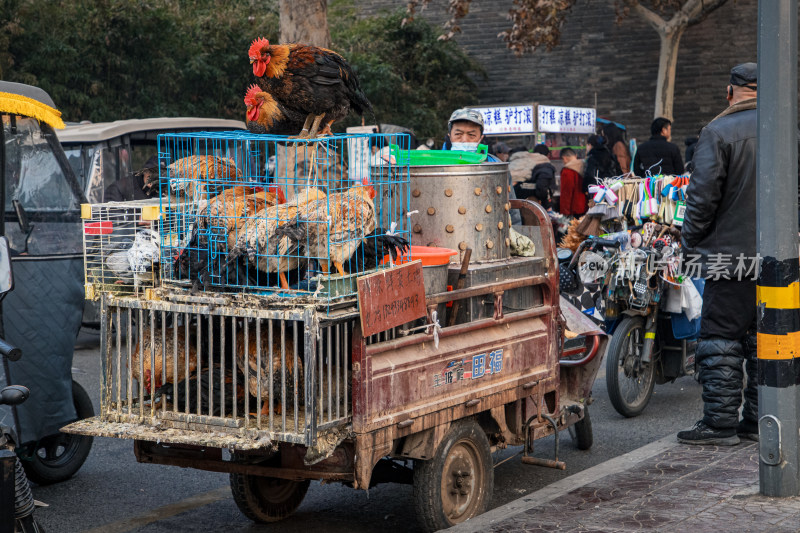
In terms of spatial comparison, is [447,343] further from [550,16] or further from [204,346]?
[550,16]

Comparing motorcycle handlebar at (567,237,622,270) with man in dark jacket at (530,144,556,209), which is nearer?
motorcycle handlebar at (567,237,622,270)

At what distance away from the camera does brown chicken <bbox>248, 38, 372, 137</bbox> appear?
15.8 ft

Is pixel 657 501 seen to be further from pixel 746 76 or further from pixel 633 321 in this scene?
pixel 746 76

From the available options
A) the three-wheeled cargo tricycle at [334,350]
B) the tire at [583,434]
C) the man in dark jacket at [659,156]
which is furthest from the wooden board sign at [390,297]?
the man in dark jacket at [659,156]

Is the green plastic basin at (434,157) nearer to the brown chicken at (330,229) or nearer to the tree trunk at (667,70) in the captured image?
the brown chicken at (330,229)

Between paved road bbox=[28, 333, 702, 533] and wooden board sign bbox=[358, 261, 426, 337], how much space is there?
1.43 m

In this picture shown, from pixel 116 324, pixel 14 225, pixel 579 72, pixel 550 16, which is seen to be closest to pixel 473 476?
pixel 116 324

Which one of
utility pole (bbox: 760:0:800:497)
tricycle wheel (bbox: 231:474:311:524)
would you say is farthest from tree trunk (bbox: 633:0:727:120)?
tricycle wheel (bbox: 231:474:311:524)

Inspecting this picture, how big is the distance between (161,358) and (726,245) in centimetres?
369

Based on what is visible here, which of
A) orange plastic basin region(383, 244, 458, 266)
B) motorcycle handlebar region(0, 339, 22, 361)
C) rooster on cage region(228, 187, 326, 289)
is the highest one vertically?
rooster on cage region(228, 187, 326, 289)

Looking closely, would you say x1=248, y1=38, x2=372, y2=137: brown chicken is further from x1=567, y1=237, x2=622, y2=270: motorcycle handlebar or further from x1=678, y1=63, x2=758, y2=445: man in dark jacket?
x1=567, y1=237, x2=622, y2=270: motorcycle handlebar

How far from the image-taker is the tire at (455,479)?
4777 millimetres

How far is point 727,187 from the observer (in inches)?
251

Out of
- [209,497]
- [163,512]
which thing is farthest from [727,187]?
[163,512]
